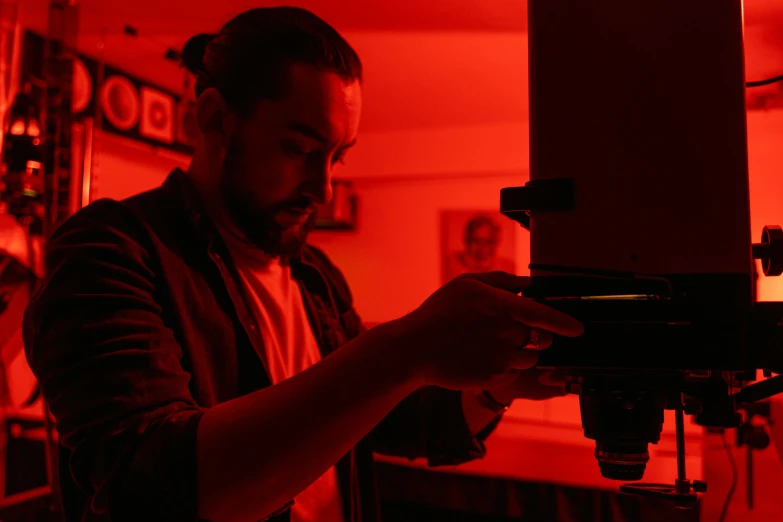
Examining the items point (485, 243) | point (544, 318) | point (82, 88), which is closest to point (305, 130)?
point (544, 318)

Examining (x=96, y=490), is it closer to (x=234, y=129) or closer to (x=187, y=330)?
(x=187, y=330)

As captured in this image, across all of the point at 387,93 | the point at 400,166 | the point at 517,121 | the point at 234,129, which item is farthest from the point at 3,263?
the point at 517,121

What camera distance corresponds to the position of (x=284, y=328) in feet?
3.27

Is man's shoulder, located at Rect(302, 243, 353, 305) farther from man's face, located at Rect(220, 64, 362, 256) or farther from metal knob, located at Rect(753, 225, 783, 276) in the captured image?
metal knob, located at Rect(753, 225, 783, 276)

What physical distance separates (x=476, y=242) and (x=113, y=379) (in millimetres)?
3235

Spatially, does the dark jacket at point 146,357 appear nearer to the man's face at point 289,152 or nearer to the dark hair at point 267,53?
the man's face at point 289,152

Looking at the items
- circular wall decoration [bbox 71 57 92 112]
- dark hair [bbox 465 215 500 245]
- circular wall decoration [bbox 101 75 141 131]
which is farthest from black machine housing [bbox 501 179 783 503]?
dark hair [bbox 465 215 500 245]

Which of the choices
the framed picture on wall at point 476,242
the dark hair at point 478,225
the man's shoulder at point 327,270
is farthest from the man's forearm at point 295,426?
the dark hair at point 478,225

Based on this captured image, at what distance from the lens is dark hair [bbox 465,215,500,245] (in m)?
3.69

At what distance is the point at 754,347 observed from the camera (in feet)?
1.70

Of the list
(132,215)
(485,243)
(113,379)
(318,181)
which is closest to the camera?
(113,379)

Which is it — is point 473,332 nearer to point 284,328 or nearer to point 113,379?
point 113,379

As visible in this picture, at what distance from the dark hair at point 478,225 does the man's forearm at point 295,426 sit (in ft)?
10.5

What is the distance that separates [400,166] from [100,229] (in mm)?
3207
